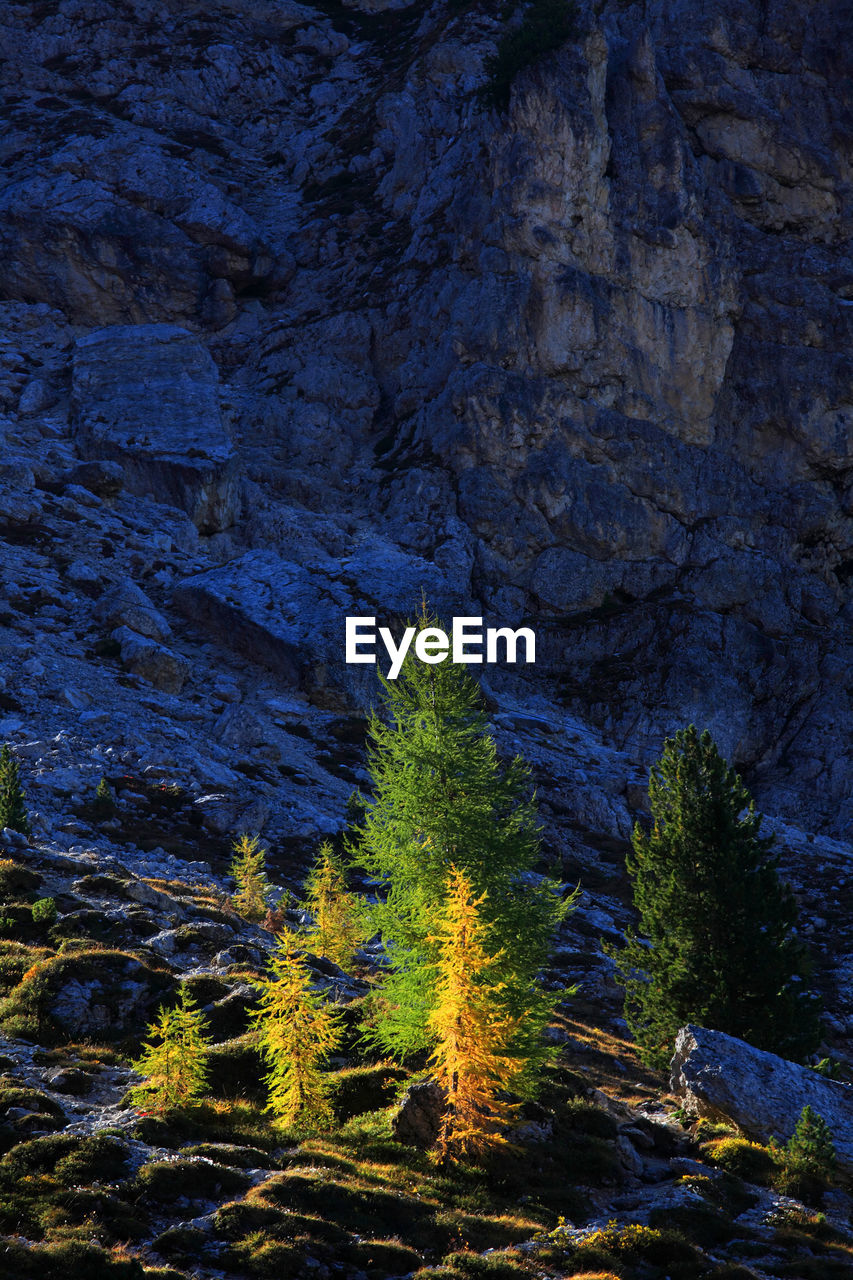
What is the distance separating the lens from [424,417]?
8344 cm

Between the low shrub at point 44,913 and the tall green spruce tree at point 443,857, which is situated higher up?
the tall green spruce tree at point 443,857

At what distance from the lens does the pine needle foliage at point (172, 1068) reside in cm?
1814

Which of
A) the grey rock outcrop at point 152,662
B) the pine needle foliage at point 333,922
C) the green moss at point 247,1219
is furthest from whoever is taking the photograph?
the grey rock outcrop at point 152,662

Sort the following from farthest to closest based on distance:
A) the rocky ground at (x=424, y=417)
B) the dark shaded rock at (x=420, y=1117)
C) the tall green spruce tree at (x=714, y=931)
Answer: the rocky ground at (x=424, y=417) → the tall green spruce tree at (x=714, y=931) → the dark shaded rock at (x=420, y=1117)

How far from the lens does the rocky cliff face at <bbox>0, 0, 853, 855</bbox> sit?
233 feet

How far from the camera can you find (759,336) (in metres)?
83.9

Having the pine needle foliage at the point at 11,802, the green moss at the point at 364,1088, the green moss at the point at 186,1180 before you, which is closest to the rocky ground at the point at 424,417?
the pine needle foliage at the point at 11,802

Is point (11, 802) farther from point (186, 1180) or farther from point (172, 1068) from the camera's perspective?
point (186, 1180)

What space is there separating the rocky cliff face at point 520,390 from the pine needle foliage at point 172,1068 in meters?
45.1

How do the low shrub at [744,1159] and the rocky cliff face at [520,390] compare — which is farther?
the rocky cliff face at [520,390]

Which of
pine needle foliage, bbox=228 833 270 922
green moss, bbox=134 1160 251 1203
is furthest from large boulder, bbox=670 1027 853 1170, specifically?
pine needle foliage, bbox=228 833 270 922

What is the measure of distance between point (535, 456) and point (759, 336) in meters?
23.4

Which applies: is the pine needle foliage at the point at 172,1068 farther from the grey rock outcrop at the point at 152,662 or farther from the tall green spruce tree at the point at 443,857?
the grey rock outcrop at the point at 152,662

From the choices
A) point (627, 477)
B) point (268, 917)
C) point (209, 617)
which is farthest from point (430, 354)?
point (268, 917)
